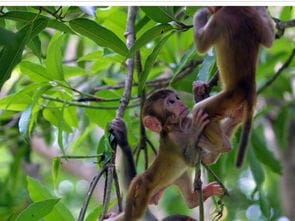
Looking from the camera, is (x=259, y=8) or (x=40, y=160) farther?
Answer: (x=40, y=160)

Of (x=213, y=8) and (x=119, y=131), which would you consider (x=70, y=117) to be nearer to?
(x=119, y=131)

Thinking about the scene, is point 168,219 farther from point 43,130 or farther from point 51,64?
point 43,130

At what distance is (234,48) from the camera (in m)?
1.02

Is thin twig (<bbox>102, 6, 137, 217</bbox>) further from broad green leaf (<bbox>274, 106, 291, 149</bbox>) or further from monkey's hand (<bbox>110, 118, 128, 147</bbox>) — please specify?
broad green leaf (<bbox>274, 106, 291, 149</bbox>)

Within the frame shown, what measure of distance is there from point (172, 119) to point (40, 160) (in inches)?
136

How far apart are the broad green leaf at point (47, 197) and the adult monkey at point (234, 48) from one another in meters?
0.59

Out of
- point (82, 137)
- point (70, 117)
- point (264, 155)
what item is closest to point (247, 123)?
point (70, 117)

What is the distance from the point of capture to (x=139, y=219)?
3.77 feet

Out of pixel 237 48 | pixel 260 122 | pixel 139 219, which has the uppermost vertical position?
pixel 237 48

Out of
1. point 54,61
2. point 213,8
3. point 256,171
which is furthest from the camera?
point 256,171

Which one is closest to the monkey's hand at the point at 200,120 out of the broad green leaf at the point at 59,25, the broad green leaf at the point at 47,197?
the broad green leaf at the point at 59,25

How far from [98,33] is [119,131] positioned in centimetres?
21

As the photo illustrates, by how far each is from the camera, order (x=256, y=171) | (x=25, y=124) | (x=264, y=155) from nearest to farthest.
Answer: (x=25, y=124) < (x=256, y=171) < (x=264, y=155)

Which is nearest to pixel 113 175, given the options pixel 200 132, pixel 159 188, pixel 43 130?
pixel 159 188
